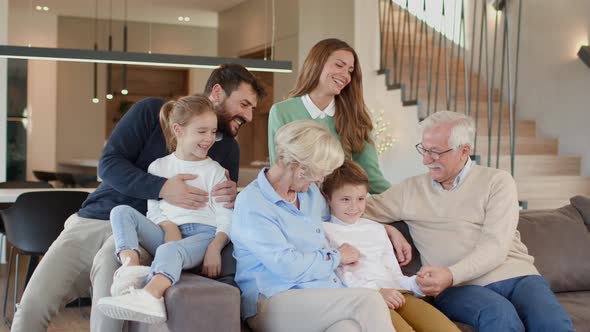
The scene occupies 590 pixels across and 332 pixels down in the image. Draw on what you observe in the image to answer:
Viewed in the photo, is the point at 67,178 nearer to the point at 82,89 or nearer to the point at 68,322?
the point at 82,89

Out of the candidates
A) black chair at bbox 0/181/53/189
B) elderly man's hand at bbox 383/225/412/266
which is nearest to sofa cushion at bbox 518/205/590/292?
elderly man's hand at bbox 383/225/412/266

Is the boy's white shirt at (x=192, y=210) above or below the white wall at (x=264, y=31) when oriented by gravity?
below

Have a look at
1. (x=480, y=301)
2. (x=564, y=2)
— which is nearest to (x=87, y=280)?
(x=480, y=301)

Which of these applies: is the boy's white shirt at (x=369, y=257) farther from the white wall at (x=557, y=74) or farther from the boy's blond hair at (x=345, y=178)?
the white wall at (x=557, y=74)

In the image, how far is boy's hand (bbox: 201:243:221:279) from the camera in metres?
2.82

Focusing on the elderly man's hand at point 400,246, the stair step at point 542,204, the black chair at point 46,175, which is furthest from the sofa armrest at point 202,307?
the black chair at point 46,175

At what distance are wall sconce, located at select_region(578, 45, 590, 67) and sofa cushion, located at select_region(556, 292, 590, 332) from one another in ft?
12.4

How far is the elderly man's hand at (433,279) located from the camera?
9.22 ft

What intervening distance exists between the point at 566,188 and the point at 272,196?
480cm

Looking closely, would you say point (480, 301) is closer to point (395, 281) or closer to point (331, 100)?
point (395, 281)

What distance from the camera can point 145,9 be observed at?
11523 mm

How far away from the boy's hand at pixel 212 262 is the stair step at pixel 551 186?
4263 millimetres

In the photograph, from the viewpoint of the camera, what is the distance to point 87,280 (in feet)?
9.92

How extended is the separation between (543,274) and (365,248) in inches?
40.1
